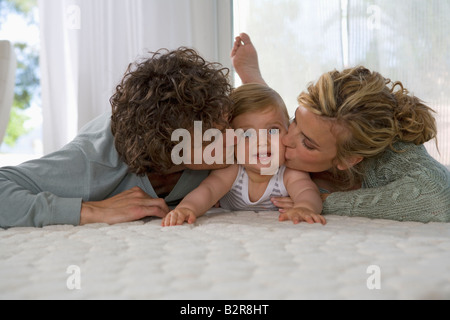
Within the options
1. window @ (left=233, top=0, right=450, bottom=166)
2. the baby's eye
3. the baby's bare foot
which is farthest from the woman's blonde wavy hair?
window @ (left=233, top=0, right=450, bottom=166)

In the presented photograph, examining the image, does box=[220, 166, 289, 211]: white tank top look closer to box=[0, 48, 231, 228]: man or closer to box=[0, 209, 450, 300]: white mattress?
box=[0, 48, 231, 228]: man

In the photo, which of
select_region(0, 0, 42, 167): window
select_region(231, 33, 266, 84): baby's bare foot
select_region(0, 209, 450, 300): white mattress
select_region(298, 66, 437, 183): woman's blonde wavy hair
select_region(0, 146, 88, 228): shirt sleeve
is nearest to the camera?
select_region(0, 209, 450, 300): white mattress

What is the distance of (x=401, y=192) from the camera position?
1100mm

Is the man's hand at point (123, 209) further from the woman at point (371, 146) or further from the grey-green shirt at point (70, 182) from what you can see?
the woman at point (371, 146)

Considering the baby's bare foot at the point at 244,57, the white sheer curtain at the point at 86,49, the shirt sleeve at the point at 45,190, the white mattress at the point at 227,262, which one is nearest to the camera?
the white mattress at the point at 227,262

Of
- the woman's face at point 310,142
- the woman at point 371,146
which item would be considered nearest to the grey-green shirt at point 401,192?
the woman at point 371,146

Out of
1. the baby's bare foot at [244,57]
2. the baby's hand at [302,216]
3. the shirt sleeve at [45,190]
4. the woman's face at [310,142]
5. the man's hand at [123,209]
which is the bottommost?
the baby's hand at [302,216]

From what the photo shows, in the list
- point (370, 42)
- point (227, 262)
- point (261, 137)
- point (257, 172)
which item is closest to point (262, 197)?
point (257, 172)

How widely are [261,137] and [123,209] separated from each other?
395 mm

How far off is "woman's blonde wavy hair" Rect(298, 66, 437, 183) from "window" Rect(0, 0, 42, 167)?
222cm

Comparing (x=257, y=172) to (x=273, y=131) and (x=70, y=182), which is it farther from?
(x=70, y=182)

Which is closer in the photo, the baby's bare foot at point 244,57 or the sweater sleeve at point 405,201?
the sweater sleeve at point 405,201

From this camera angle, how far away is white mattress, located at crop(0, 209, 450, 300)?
1.83ft

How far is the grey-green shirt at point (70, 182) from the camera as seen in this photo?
3.31 ft
